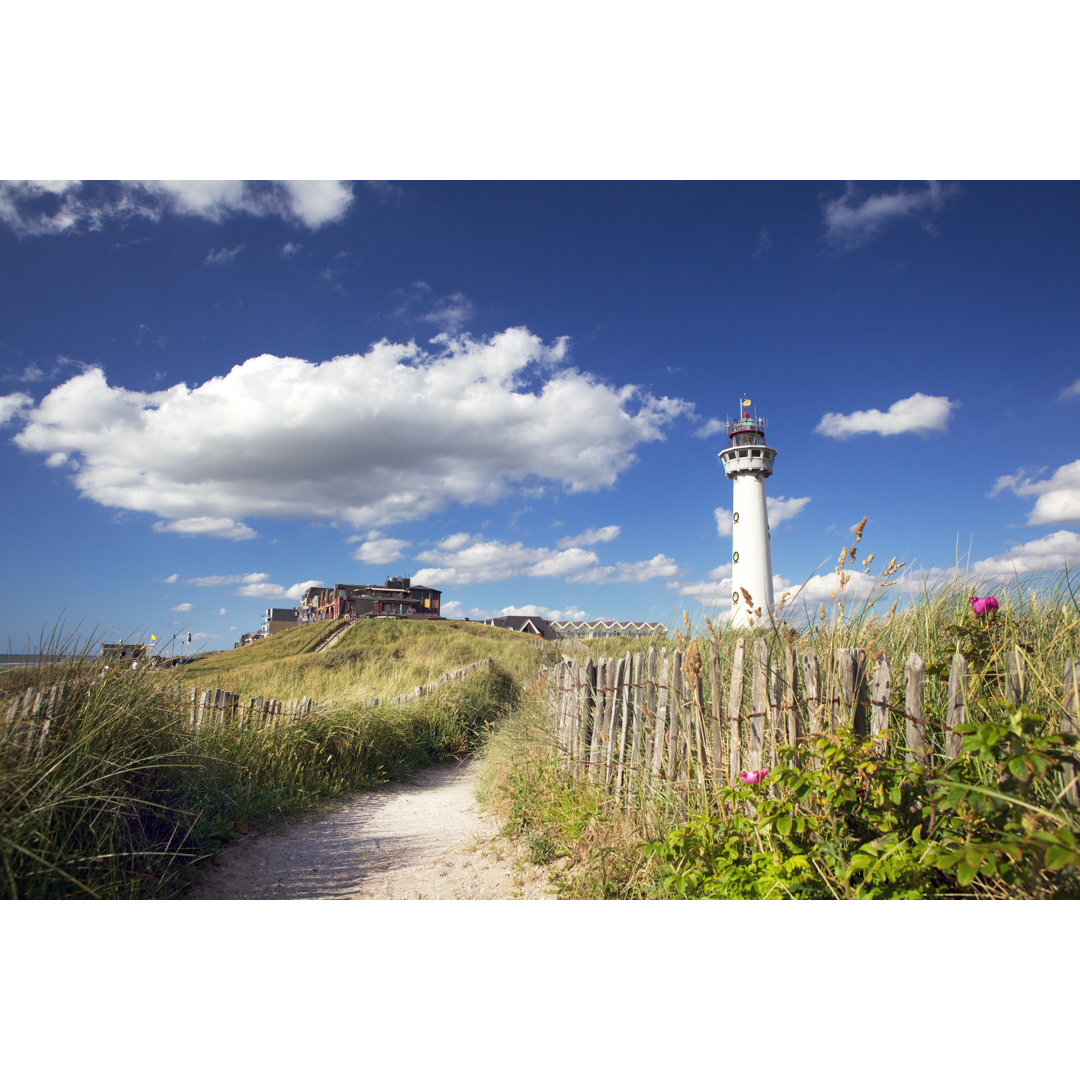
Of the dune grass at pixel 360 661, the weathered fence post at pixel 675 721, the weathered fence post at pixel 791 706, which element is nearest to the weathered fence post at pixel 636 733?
the weathered fence post at pixel 675 721

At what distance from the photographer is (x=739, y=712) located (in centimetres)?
340

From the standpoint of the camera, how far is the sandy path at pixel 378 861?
3.94m

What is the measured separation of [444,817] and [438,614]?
43.3 m

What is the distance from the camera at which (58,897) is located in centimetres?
284

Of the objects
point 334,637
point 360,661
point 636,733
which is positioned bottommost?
point 636,733

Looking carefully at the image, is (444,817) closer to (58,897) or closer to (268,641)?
(58,897)

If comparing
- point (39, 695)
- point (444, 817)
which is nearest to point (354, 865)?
point (444, 817)

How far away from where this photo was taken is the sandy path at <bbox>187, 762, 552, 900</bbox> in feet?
12.9

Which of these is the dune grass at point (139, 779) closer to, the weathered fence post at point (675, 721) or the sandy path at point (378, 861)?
the sandy path at point (378, 861)

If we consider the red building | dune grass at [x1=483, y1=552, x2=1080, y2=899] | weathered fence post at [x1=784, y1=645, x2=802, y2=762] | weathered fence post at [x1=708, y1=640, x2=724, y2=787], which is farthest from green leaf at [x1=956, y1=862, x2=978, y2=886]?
the red building

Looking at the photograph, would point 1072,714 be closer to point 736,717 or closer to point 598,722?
point 736,717

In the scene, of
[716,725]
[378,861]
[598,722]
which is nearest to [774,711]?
[716,725]

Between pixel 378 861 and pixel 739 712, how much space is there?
2.99m

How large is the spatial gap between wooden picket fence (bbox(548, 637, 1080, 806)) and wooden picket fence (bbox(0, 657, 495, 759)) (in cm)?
343
